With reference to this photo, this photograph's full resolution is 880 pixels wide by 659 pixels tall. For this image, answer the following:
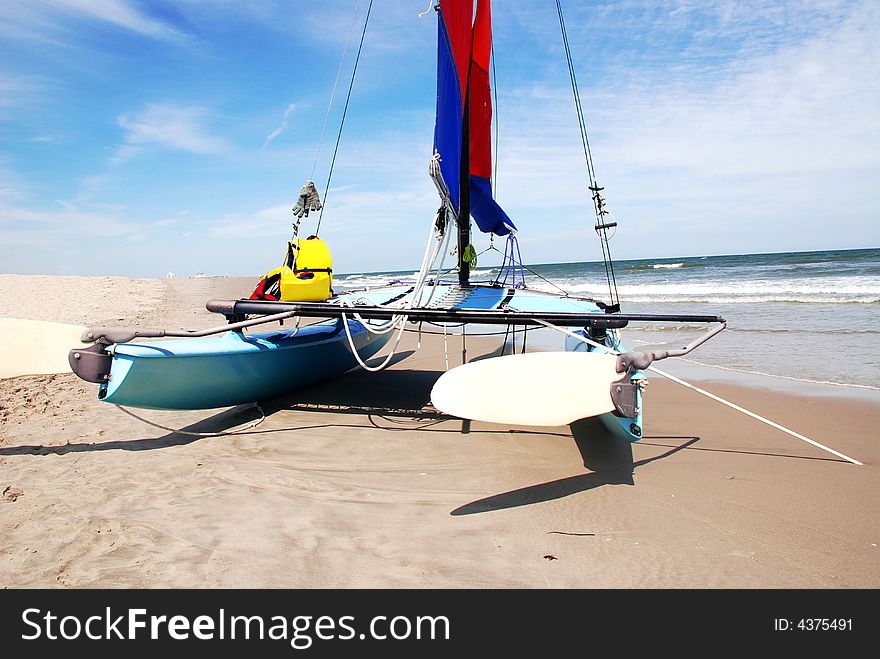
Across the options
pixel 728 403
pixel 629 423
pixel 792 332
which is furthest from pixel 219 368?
pixel 792 332

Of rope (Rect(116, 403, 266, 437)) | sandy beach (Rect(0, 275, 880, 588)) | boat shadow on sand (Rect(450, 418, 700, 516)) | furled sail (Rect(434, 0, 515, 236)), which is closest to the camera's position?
sandy beach (Rect(0, 275, 880, 588))

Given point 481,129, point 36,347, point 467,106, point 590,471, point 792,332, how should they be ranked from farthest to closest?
1. point 792,332
2. point 481,129
3. point 467,106
4. point 36,347
5. point 590,471

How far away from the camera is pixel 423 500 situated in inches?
115

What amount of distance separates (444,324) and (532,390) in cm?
207

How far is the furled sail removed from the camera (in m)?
5.07

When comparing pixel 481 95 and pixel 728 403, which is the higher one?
pixel 481 95

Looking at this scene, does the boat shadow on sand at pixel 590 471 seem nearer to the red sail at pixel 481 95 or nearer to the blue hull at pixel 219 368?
the blue hull at pixel 219 368

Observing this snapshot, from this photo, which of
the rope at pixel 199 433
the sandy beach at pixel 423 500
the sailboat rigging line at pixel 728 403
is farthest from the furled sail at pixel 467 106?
the rope at pixel 199 433

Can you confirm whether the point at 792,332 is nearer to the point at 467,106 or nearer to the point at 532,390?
the point at 467,106

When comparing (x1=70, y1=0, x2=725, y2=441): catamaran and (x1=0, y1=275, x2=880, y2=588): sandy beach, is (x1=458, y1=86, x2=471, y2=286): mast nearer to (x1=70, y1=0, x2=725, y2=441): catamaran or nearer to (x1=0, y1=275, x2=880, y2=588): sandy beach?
(x1=70, y1=0, x2=725, y2=441): catamaran

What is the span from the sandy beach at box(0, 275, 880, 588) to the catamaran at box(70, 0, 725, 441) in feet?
0.82

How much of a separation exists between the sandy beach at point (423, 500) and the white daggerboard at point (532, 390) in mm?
88

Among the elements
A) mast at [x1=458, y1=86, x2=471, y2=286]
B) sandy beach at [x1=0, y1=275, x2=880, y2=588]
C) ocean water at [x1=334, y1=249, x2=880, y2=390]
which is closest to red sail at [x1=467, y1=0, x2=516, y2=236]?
mast at [x1=458, y1=86, x2=471, y2=286]

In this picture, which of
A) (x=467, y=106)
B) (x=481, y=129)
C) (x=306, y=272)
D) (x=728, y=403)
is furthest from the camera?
(x=481, y=129)
